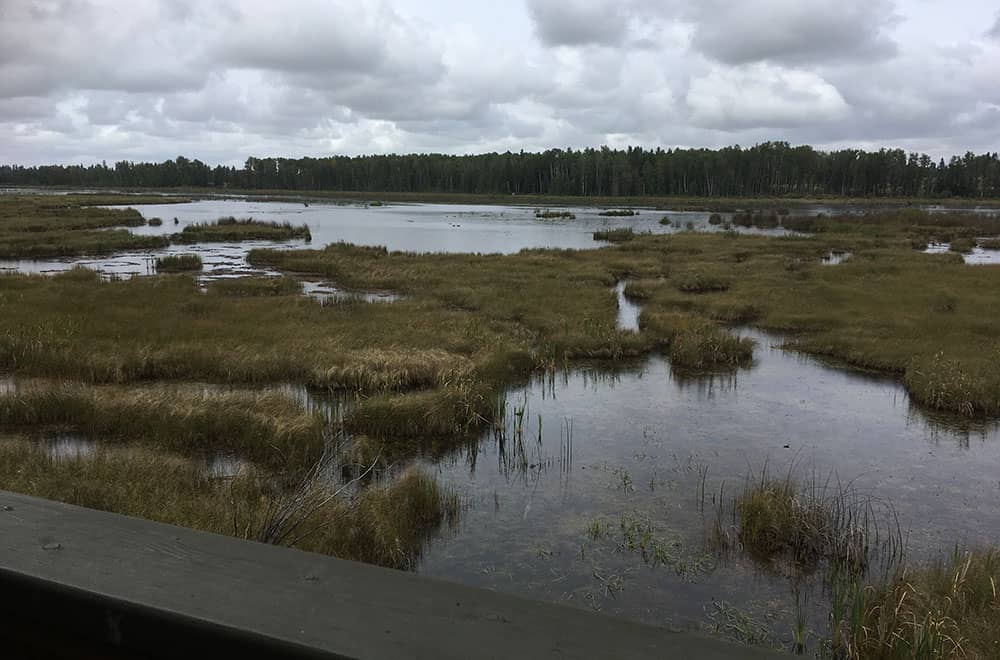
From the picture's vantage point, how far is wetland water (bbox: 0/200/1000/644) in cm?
934

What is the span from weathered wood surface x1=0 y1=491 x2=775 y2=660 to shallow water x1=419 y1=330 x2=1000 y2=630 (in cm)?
686

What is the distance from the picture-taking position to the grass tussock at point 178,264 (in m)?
40.0

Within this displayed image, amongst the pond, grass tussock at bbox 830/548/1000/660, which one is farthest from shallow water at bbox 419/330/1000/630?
the pond

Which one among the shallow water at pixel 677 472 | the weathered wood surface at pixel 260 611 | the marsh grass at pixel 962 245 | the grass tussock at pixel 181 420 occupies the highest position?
the weathered wood surface at pixel 260 611

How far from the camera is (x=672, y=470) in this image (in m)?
13.2

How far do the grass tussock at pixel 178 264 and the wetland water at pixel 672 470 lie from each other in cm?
2459

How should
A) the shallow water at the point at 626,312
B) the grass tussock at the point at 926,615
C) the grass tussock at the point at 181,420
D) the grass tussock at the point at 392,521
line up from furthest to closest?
the shallow water at the point at 626,312, the grass tussock at the point at 181,420, the grass tussock at the point at 392,521, the grass tussock at the point at 926,615

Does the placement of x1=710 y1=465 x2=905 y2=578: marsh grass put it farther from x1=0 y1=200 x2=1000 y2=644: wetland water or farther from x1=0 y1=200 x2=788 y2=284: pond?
x1=0 y1=200 x2=788 y2=284: pond

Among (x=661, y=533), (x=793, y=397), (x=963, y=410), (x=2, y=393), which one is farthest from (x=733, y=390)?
(x=2, y=393)

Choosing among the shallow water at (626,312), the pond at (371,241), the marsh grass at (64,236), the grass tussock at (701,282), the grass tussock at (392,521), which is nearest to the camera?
the grass tussock at (392,521)

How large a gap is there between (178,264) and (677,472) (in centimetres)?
3666

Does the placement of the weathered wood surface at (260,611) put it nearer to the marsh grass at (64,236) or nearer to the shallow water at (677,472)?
the shallow water at (677,472)

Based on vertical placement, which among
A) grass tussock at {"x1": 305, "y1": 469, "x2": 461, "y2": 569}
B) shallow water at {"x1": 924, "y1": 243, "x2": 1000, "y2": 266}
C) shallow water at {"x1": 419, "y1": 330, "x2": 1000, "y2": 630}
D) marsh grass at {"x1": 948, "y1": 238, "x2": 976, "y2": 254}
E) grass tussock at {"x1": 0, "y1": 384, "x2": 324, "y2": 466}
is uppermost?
marsh grass at {"x1": 948, "y1": 238, "x2": 976, "y2": 254}

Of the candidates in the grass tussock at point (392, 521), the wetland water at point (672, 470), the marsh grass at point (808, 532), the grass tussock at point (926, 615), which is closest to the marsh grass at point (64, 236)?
the wetland water at point (672, 470)
